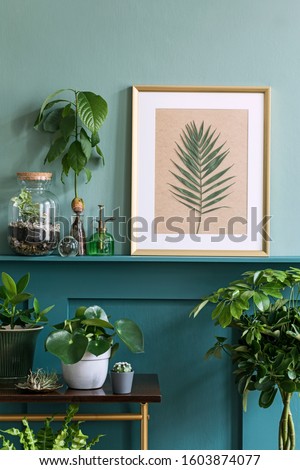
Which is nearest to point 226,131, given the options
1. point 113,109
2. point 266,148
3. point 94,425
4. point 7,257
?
point 266,148

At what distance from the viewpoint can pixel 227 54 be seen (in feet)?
9.85

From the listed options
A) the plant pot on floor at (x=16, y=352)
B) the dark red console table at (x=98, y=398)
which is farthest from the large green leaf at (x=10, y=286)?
the dark red console table at (x=98, y=398)

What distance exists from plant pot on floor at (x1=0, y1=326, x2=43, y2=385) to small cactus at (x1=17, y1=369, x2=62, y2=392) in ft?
0.16

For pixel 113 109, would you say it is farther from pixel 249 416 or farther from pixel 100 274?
pixel 249 416

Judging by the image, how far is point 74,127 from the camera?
292cm

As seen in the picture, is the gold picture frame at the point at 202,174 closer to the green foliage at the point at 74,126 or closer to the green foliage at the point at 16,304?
the green foliage at the point at 74,126

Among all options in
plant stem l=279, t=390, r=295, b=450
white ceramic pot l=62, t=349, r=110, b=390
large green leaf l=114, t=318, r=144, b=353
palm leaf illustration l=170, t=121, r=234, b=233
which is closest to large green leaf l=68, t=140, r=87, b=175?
palm leaf illustration l=170, t=121, r=234, b=233

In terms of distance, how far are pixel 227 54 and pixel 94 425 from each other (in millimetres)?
1544

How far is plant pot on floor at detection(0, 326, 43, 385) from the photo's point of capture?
275cm

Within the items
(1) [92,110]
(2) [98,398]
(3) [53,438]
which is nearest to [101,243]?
(1) [92,110]

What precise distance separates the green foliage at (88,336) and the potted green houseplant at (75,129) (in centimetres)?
32

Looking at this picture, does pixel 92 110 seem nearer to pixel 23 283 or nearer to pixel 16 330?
pixel 23 283

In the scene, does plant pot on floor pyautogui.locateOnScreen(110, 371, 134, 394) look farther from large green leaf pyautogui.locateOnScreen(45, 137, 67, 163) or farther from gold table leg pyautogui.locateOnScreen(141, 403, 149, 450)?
large green leaf pyautogui.locateOnScreen(45, 137, 67, 163)

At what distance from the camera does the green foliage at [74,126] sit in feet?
9.37
